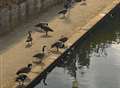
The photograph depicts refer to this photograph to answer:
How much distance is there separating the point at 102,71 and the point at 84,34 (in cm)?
584

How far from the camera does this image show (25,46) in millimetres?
34625

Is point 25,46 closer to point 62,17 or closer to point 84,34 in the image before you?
point 84,34

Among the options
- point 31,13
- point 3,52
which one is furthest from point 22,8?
point 3,52

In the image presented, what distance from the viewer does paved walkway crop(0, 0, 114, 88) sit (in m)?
30.6

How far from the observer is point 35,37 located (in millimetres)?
37000

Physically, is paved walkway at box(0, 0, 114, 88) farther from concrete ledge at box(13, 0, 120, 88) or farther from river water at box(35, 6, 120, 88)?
river water at box(35, 6, 120, 88)

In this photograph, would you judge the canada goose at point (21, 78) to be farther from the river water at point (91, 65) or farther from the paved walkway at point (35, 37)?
the river water at point (91, 65)

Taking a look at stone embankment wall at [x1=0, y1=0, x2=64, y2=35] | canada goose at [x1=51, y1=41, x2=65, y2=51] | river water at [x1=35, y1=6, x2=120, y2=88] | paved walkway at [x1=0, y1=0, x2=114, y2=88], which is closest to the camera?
paved walkway at [x1=0, y1=0, x2=114, y2=88]

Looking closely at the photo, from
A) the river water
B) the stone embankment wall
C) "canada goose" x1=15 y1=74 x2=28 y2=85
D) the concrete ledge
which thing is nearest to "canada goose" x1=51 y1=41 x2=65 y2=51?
the concrete ledge

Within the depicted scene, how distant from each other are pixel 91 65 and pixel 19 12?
915cm

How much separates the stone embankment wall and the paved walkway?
61 cm

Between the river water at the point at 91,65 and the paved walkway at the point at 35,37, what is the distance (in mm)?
1649

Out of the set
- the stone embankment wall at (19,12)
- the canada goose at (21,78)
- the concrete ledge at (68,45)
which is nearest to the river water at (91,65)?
the concrete ledge at (68,45)

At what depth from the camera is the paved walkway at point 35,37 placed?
1206 inches
